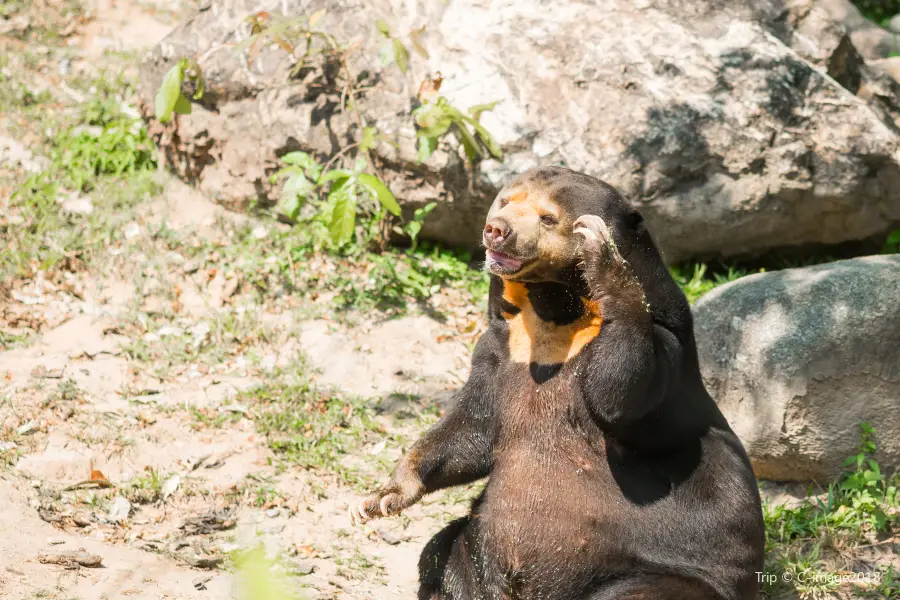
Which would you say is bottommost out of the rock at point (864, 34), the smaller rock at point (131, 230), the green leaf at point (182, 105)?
the rock at point (864, 34)

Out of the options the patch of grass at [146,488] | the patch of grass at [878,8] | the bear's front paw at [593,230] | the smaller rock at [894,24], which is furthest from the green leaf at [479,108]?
the patch of grass at [878,8]

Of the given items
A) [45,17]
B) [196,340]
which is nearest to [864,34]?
[196,340]

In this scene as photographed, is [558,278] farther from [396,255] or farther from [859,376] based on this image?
[396,255]

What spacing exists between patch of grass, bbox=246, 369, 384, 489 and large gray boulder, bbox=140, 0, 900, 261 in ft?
5.67

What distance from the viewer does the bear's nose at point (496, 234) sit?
3588 millimetres

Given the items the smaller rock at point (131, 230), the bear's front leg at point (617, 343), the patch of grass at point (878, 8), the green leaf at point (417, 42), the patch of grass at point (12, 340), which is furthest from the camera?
the patch of grass at point (878, 8)

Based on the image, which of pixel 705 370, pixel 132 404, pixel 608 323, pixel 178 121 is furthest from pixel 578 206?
pixel 178 121

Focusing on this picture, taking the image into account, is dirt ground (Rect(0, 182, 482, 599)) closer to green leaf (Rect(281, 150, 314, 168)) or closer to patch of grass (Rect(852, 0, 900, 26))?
green leaf (Rect(281, 150, 314, 168))

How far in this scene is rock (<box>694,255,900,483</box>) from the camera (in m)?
4.99

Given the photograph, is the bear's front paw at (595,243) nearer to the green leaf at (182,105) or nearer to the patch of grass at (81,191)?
the green leaf at (182,105)

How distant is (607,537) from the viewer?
3658 mm

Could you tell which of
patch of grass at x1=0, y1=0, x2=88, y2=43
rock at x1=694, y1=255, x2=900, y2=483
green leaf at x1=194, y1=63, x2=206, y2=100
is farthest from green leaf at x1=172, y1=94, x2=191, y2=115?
rock at x1=694, y1=255, x2=900, y2=483

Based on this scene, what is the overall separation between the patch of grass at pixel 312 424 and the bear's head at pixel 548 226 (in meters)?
2.18

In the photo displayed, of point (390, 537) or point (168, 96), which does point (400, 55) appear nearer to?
point (168, 96)
